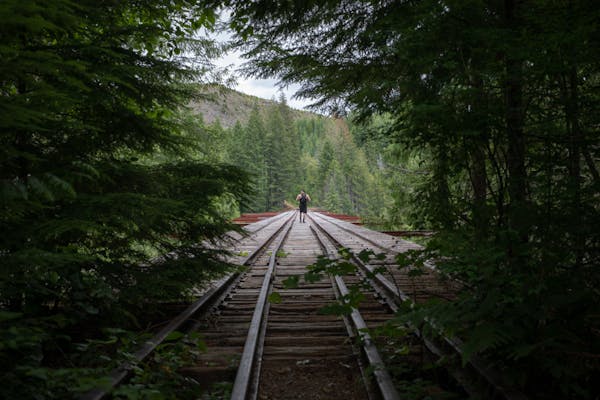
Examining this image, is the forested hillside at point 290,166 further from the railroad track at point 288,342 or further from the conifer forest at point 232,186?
→ the conifer forest at point 232,186

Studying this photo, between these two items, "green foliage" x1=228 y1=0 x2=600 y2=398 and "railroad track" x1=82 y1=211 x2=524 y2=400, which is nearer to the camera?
"green foliage" x1=228 y1=0 x2=600 y2=398

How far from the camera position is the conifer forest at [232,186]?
7.30ft

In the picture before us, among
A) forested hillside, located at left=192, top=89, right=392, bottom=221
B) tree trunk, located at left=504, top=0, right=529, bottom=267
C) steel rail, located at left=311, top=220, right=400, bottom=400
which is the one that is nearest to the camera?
steel rail, located at left=311, top=220, right=400, bottom=400

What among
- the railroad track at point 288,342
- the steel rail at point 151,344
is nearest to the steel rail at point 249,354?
the railroad track at point 288,342

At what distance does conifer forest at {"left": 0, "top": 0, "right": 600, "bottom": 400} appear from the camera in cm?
222

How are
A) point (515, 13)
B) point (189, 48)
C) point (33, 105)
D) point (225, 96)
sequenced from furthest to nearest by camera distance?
point (225, 96)
point (189, 48)
point (515, 13)
point (33, 105)

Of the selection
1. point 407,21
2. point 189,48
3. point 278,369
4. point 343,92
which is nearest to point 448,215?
point 407,21

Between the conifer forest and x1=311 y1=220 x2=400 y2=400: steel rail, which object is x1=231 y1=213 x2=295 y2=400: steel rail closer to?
the conifer forest

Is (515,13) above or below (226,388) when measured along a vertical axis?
above

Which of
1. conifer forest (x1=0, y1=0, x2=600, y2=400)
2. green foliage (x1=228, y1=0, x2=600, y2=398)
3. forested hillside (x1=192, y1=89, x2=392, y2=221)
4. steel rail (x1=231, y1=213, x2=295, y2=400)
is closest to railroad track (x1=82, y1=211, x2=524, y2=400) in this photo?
steel rail (x1=231, y1=213, x2=295, y2=400)

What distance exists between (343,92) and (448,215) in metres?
4.18

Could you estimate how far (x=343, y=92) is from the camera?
7066 millimetres

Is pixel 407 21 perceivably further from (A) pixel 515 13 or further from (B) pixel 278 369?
(B) pixel 278 369

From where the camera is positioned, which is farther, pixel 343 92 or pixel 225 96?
pixel 225 96
